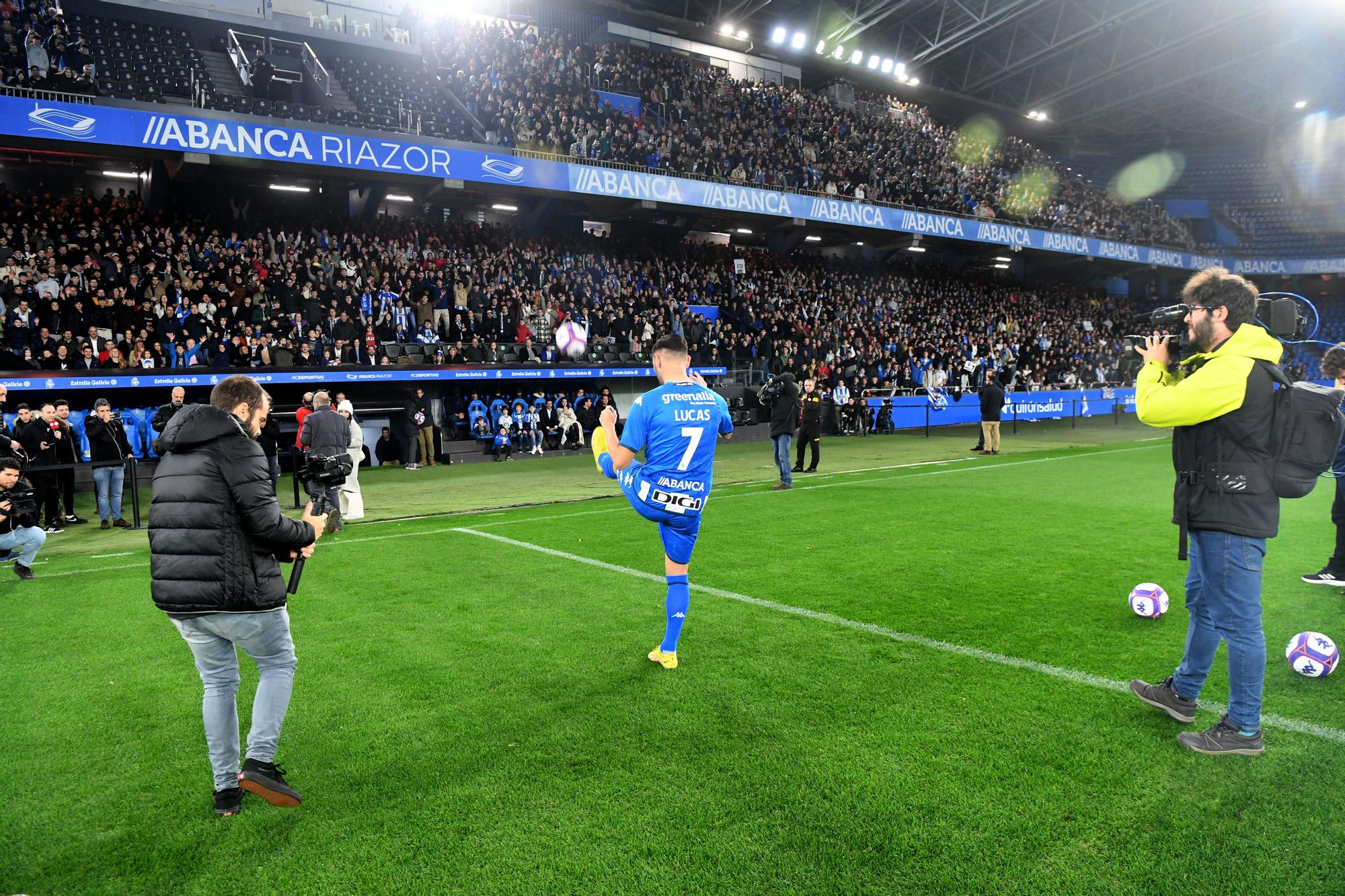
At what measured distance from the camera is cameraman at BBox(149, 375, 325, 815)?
334 cm

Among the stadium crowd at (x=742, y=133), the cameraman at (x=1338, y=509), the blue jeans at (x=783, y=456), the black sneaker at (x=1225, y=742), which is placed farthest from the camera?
the stadium crowd at (x=742, y=133)

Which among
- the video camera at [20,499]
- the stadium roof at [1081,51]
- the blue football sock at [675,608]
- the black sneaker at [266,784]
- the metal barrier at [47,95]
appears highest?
the stadium roof at [1081,51]

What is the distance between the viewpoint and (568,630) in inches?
241

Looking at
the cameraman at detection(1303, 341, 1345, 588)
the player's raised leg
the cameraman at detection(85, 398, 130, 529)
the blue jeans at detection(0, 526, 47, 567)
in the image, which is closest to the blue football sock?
the player's raised leg

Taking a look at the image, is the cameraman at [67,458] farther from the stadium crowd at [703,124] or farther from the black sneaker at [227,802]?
the stadium crowd at [703,124]

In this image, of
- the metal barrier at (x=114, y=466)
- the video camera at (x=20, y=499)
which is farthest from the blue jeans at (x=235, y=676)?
the metal barrier at (x=114, y=466)

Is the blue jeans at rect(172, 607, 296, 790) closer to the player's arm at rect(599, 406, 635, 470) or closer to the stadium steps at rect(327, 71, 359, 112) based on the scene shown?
the player's arm at rect(599, 406, 635, 470)

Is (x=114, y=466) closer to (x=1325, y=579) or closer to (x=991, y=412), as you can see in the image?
(x=1325, y=579)

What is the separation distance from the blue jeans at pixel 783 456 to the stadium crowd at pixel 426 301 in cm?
1089

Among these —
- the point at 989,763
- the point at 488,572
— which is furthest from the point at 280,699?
the point at 488,572

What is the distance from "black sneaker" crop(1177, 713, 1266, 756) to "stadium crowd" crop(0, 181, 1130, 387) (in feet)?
62.4

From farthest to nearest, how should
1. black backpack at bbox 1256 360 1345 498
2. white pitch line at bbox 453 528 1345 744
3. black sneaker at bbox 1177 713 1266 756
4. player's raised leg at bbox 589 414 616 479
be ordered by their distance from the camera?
player's raised leg at bbox 589 414 616 479, white pitch line at bbox 453 528 1345 744, black sneaker at bbox 1177 713 1266 756, black backpack at bbox 1256 360 1345 498

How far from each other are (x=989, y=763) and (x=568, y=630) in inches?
128

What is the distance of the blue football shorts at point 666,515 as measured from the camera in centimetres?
518
